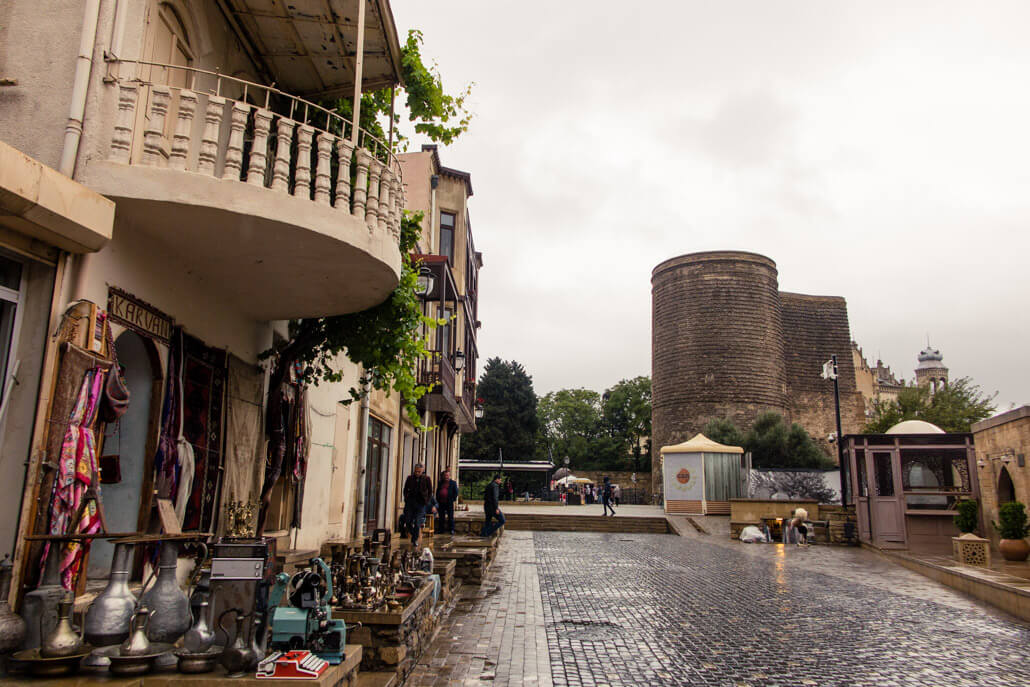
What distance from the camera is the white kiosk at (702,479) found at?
30.4m

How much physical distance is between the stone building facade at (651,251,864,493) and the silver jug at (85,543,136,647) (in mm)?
45615

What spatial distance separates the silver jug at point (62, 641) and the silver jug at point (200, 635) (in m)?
0.49

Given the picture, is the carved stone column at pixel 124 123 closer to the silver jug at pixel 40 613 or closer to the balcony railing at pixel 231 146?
the balcony railing at pixel 231 146

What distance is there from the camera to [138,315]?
5742 millimetres

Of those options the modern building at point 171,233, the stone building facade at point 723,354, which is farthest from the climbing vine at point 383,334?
the stone building facade at point 723,354

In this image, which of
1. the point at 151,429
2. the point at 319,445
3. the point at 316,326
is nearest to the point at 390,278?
the point at 316,326

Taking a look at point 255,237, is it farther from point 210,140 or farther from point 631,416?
point 631,416

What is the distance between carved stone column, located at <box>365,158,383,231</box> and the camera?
6406 millimetres

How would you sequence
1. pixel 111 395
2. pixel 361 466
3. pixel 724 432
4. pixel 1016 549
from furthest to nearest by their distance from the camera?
pixel 724 432
pixel 1016 549
pixel 361 466
pixel 111 395

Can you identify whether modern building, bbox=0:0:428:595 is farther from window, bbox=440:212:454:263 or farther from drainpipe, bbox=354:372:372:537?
window, bbox=440:212:454:263

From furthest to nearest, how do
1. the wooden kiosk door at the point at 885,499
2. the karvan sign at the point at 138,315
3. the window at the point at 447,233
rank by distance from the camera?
the window at the point at 447,233, the wooden kiosk door at the point at 885,499, the karvan sign at the point at 138,315

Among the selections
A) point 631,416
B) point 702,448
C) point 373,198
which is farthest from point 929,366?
point 373,198

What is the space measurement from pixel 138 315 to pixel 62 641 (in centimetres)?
289

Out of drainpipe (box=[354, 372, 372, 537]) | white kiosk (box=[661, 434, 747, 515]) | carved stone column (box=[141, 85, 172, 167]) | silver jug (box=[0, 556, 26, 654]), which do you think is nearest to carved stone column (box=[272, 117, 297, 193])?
carved stone column (box=[141, 85, 172, 167])
